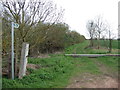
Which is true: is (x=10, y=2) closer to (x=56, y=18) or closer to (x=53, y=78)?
(x=56, y=18)

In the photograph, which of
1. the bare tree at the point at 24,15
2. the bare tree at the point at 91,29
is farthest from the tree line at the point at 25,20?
the bare tree at the point at 91,29

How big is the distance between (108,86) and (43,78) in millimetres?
2189

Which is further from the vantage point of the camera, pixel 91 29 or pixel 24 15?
pixel 91 29

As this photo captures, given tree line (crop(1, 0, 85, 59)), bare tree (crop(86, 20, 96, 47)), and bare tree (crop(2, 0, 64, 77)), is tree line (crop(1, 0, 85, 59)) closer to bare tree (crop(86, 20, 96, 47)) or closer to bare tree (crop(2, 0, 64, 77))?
bare tree (crop(2, 0, 64, 77))

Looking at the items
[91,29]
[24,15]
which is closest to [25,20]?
[24,15]

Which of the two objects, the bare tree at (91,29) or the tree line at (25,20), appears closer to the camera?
the tree line at (25,20)

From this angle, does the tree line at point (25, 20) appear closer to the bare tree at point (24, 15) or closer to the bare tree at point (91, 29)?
the bare tree at point (24, 15)

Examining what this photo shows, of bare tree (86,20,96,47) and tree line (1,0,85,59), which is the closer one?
tree line (1,0,85,59)

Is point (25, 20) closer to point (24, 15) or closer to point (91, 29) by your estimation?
point (24, 15)

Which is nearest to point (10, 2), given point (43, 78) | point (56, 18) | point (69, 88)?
point (56, 18)

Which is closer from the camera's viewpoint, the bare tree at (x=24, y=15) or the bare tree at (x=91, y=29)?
the bare tree at (x=24, y=15)

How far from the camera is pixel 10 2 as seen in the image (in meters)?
6.57

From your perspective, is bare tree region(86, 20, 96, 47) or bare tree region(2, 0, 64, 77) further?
bare tree region(86, 20, 96, 47)

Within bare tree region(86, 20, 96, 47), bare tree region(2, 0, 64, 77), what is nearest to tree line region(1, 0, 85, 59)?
bare tree region(2, 0, 64, 77)
